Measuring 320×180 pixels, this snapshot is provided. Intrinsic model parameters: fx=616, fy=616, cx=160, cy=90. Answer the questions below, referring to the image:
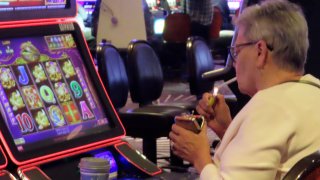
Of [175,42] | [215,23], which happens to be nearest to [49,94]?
[175,42]

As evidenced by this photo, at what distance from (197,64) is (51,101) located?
10.0 ft

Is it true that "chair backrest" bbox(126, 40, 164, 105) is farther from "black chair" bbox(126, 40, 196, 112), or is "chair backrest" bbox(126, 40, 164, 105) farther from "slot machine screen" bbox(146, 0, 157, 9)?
"slot machine screen" bbox(146, 0, 157, 9)

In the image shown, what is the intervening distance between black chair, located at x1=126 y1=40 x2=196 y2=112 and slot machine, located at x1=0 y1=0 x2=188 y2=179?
238 cm

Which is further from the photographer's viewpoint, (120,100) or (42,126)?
(120,100)

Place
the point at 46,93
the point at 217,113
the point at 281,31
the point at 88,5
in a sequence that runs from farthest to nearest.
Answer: the point at 88,5 → the point at 217,113 → the point at 46,93 → the point at 281,31

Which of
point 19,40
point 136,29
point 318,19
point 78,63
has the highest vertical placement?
point 19,40

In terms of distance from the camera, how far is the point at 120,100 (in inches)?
185

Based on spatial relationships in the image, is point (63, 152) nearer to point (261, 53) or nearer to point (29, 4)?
point (29, 4)

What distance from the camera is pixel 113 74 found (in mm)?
4562

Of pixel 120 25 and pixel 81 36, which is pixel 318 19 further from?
pixel 120 25

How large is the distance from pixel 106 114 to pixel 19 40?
0.45 meters

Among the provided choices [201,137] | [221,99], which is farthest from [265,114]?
[221,99]

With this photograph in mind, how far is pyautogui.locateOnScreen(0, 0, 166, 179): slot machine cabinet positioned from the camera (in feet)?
6.74

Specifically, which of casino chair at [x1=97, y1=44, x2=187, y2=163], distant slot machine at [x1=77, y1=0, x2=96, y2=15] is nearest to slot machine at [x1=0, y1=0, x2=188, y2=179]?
casino chair at [x1=97, y1=44, x2=187, y2=163]
